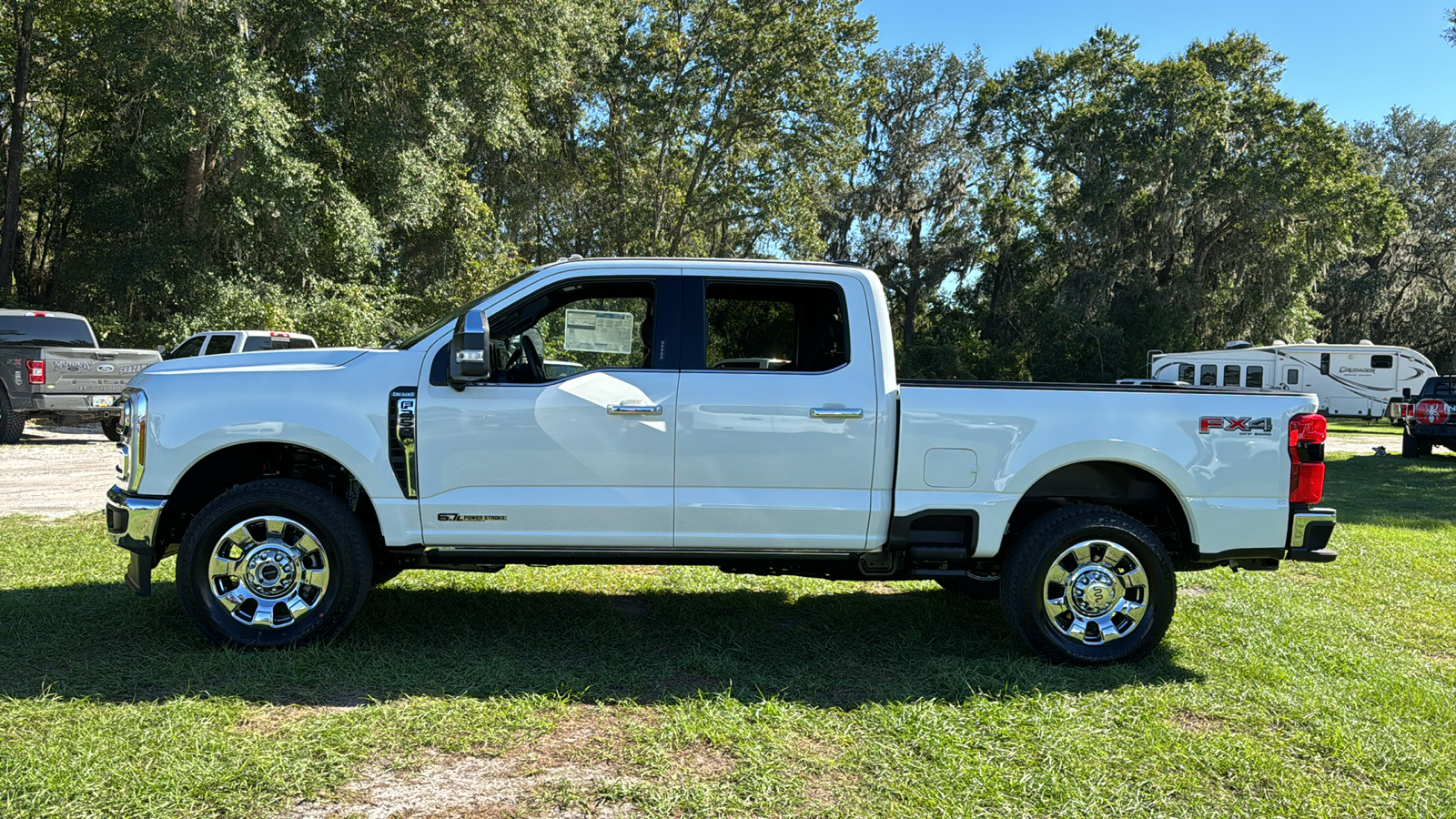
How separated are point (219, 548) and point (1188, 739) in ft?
14.3

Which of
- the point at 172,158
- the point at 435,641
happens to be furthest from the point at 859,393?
the point at 172,158

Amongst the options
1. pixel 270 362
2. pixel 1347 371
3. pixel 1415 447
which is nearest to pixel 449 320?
pixel 270 362

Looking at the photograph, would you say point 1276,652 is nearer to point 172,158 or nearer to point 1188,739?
point 1188,739

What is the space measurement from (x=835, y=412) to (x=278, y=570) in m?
2.78

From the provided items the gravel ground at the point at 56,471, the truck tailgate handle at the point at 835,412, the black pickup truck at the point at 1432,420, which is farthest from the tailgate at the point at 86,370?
the black pickup truck at the point at 1432,420

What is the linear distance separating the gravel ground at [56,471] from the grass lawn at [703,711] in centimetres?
301

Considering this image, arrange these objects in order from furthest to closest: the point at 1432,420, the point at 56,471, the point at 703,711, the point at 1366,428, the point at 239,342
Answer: the point at 1366,428, the point at 1432,420, the point at 239,342, the point at 56,471, the point at 703,711

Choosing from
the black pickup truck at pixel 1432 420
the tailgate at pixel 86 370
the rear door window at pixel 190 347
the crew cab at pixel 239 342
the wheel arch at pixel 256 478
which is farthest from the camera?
the black pickup truck at pixel 1432 420

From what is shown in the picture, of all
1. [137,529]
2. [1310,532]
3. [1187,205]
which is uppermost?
[1187,205]

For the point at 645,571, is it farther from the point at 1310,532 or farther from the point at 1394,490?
the point at 1394,490

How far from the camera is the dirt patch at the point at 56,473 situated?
884 cm

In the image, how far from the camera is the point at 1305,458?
481 cm

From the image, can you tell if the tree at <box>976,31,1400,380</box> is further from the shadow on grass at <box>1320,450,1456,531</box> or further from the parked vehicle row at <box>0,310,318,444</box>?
the parked vehicle row at <box>0,310,318,444</box>

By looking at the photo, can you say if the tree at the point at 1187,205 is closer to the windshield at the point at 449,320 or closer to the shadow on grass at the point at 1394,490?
the shadow on grass at the point at 1394,490
